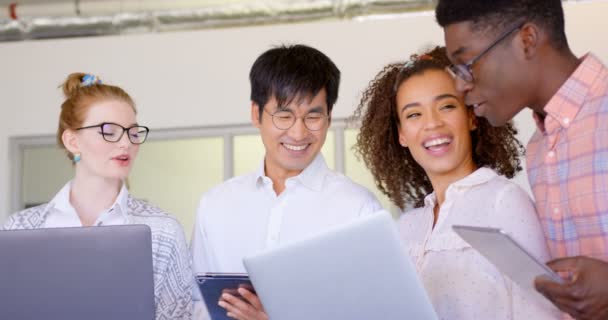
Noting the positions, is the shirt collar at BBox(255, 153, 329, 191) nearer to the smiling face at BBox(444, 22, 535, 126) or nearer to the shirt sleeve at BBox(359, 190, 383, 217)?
the shirt sleeve at BBox(359, 190, 383, 217)

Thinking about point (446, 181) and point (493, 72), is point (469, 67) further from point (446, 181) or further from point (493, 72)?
point (446, 181)

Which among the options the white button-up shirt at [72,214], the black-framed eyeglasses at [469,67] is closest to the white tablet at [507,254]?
the black-framed eyeglasses at [469,67]

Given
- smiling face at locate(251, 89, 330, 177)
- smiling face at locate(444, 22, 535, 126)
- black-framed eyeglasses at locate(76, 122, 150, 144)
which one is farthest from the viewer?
black-framed eyeglasses at locate(76, 122, 150, 144)

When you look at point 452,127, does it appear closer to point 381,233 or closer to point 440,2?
point 440,2

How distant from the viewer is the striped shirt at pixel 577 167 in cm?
172

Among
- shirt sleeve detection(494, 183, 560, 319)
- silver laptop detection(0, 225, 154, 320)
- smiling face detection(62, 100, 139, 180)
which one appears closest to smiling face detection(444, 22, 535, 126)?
shirt sleeve detection(494, 183, 560, 319)

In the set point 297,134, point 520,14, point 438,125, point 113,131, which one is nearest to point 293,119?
point 297,134

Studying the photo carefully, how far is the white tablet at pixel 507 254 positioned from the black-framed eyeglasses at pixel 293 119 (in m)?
1.08

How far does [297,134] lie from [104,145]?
2.24 feet

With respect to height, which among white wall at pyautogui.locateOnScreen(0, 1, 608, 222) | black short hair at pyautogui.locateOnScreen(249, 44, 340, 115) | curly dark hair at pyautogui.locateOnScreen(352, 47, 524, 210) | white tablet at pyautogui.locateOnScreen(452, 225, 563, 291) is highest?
white wall at pyautogui.locateOnScreen(0, 1, 608, 222)

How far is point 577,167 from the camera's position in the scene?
1.76 metres

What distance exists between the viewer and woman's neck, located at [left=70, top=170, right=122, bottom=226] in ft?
8.72

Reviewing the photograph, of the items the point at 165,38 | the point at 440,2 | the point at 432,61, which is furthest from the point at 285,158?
the point at 165,38

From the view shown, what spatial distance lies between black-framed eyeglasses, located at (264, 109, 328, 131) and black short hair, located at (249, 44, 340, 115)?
0.04 m
